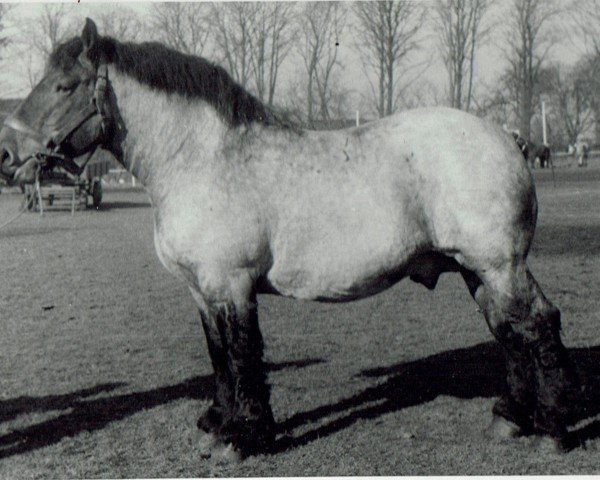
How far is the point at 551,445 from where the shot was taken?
488 cm

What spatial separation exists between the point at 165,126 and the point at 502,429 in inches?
123

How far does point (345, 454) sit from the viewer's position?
195 inches

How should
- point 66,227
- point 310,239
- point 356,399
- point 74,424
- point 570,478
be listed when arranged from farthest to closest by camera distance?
point 66,227 < point 356,399 < point 74,424 < point 310,239 < point 570,478

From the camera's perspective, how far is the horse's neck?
193 inches

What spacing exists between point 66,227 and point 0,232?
2040 mm

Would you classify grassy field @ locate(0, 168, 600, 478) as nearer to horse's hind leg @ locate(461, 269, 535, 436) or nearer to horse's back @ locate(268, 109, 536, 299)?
horse's hind leg @ locate(461, 269, 535, 436)

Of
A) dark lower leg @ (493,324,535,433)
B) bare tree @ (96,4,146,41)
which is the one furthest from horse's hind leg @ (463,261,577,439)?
bare tree @ (96,4,146,41)

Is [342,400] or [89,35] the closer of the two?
[89,35]

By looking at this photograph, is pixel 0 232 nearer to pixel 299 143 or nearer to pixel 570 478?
pixel 299 143

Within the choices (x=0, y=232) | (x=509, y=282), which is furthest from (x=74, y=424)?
(x=0, y=232)

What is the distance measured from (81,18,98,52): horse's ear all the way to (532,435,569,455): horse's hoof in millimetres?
3905

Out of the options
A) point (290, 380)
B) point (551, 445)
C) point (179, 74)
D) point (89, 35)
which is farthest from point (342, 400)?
point (89, 35)

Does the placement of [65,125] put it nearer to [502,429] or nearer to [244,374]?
[244,374]

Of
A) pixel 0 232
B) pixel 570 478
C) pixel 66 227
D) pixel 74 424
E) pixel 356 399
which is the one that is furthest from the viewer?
pixel 66 227
